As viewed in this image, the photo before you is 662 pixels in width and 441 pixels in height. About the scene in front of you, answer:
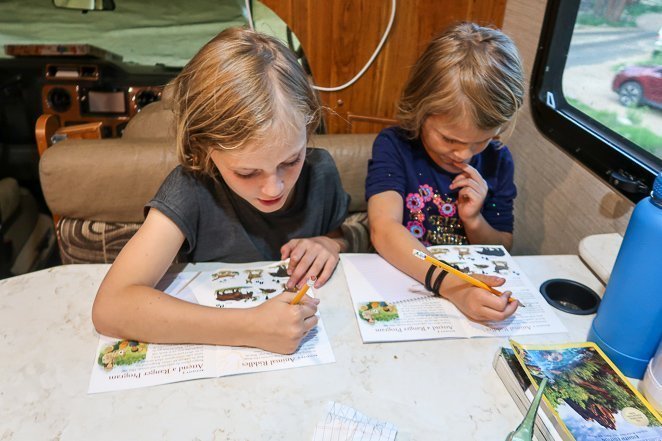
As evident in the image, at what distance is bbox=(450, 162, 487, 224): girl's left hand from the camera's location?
1332 millimetres

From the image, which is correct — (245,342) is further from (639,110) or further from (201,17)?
(201,17)

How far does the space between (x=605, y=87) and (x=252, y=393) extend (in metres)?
1.38

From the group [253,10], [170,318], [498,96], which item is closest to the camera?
[170,318]

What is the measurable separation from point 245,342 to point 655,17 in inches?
51.3

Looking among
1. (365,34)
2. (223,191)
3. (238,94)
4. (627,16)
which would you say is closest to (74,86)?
(365,34)

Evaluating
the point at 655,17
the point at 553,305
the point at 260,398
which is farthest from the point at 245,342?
the point at 655,17

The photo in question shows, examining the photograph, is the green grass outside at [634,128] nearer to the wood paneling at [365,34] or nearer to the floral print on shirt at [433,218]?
the floral print on shirt at [433,218]

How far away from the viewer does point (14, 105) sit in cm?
237

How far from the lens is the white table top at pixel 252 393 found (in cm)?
73

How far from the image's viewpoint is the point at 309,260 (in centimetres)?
109

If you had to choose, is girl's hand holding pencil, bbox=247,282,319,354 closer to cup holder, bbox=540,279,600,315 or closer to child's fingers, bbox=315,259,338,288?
child's fingers, bbox=315,259,338,288

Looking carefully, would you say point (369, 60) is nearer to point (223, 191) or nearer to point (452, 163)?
point (452, 163)

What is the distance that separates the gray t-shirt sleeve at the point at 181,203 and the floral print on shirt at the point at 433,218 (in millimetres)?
618

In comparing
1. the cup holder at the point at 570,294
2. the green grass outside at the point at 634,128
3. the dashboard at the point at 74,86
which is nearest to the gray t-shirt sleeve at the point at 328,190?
the cup holder at the point at 570,294
